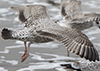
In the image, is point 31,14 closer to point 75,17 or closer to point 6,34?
point 6,34

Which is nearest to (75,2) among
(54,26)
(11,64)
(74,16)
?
(74,16)

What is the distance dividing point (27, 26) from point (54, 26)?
818 millimetres

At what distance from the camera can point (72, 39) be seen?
20.1 feet

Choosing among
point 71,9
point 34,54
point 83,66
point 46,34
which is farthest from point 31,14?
point 71,9

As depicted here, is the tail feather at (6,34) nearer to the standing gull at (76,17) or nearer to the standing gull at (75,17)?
the standing gull at (75,17)

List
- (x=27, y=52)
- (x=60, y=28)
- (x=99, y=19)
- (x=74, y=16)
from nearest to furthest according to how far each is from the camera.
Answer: (x=60, y=28) → (x=27, y=52) → (x=99, y=19) → (x=74, y=16)

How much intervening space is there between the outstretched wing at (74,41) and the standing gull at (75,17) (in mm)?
2085

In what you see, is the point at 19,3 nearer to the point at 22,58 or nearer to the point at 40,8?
the point at 40,8

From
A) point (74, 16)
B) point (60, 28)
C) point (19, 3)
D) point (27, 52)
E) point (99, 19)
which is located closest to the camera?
point (60, 28)

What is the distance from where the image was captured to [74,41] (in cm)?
607

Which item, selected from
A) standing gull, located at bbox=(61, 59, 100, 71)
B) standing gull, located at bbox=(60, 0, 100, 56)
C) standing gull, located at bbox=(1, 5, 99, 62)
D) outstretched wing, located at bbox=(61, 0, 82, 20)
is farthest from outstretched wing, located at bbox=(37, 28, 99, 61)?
outstretched wing, located at bbox=(61, 0, 82, 20)

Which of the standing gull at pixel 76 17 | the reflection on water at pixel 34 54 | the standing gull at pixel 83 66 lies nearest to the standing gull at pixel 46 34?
the reflection on water at pixel 34 54

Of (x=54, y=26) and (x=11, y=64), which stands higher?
(x=54, y=26)

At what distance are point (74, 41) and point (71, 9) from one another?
143 inches
